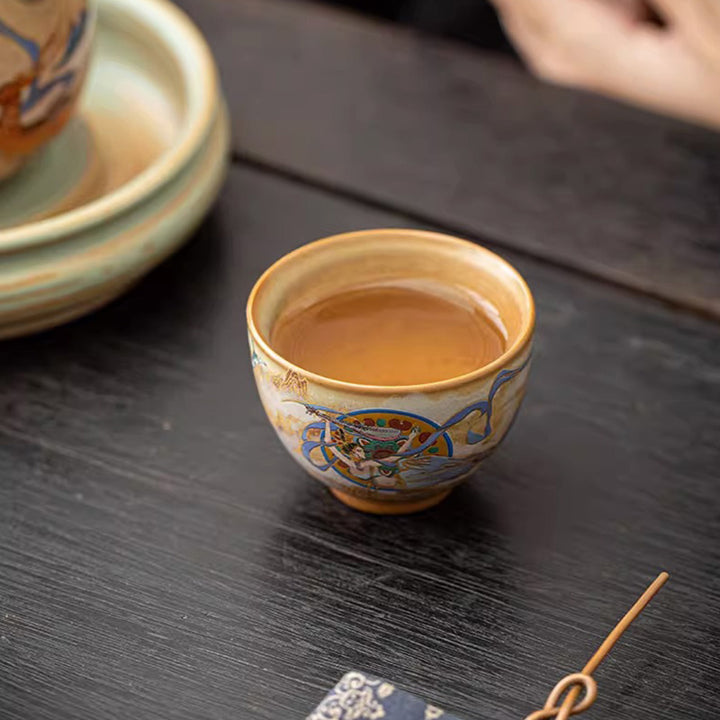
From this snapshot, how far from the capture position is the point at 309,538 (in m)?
0.58

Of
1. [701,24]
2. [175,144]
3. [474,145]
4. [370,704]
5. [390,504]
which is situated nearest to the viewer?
[370,704]

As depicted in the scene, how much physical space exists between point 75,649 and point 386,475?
0.16 m

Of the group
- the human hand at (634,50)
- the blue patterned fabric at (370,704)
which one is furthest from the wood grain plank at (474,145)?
the blue patterned fabric at (370,704)

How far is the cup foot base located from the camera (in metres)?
0.58

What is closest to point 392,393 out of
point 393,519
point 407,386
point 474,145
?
point 407,386

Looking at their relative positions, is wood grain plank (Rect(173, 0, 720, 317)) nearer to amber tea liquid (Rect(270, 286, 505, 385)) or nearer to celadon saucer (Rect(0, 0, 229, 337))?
celadon saucer (Rect(0, 0, 229, 337))

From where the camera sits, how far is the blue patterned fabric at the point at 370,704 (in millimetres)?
460

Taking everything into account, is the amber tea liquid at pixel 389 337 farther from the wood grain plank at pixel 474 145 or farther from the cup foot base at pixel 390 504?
the wood grain plank at pixel 474 145

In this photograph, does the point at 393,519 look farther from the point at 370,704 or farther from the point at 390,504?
the point at 370,704

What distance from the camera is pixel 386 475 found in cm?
54

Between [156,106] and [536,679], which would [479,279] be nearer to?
[536,679]

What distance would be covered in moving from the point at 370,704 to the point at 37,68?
0.43 metres

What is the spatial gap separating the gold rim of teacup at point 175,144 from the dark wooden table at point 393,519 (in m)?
0.08

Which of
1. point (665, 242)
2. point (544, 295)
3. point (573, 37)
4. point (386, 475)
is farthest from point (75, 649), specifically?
point (573, 37)
